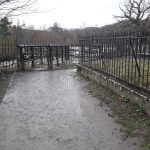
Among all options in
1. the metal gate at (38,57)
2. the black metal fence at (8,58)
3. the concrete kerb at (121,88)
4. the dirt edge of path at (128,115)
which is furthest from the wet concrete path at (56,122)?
the metal gate at (38,57)

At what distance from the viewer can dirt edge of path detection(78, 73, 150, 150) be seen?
16.0 ft

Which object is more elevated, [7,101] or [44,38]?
[44,38]

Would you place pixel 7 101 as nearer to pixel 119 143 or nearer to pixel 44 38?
pixel 119 143

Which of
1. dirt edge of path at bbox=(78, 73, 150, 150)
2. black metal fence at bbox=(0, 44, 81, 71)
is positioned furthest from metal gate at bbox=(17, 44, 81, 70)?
dirt edge of path at bbox=(78, 73, 150, 150)

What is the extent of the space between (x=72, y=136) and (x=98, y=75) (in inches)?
179

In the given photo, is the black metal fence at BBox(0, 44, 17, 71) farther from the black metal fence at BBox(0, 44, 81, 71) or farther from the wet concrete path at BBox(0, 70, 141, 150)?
the wet concrete path at BBox(0, 70, 141, 150)

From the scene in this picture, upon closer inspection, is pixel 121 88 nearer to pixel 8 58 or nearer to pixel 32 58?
pixel 32 58

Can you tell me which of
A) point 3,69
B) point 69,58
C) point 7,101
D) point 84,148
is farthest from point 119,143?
point 69,58

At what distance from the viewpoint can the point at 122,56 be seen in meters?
8.27

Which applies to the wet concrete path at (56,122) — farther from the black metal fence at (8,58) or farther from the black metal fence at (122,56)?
the black metal fence at (8,58)

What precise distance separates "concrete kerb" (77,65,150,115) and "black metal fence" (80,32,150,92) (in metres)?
0.20

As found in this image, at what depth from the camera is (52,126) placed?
18.0ft

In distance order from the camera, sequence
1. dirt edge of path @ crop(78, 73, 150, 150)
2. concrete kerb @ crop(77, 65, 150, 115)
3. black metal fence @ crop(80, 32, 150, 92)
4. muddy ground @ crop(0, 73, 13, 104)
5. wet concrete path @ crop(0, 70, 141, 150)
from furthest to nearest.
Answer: muddy ground @ crop(0, 73, 13, 104) < black metal fence @ crop(80, 32, 150, 92) < concrete kerb @ crop(77, 65, 150, 115) < dirt edge of path @ crop(78, 73, 150, 150) < wet concrete path @ crop(0, 70, 141, 150)

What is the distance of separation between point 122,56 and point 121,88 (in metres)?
1.40
